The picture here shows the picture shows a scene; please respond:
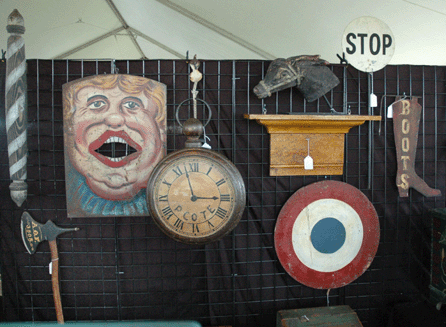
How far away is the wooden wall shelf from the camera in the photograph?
1.78 m

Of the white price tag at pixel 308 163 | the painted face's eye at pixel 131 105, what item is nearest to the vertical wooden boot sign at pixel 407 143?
the white price tag at pixel 308 163

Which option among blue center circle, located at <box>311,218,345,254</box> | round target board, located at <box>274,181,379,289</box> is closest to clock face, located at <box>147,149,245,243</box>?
round target board, located at <box>274,181,379,289</box>

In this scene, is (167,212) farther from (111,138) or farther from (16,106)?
(16,106)

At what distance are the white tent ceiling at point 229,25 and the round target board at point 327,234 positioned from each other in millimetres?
1002

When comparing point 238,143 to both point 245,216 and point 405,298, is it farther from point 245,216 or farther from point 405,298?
point 405,298

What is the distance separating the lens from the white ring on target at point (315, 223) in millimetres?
1899

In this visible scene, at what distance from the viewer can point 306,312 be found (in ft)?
5.91

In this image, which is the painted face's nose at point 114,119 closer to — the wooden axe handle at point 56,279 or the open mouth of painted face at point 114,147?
the open mouth of painted face at point 114,147

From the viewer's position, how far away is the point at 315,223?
1914mm

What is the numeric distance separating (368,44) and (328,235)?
114cm

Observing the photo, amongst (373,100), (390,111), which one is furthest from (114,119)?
(390,111)

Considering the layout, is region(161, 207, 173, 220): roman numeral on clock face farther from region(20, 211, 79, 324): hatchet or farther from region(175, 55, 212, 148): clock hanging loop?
region(20, 211, 79, 324): hatchet

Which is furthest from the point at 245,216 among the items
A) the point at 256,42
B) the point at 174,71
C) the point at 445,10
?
the point at 445,10

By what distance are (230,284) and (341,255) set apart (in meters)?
0.69
